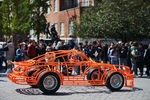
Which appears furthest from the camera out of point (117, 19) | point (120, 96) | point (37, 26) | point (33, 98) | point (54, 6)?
point (54, 6)

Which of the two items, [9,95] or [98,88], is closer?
[9,95]

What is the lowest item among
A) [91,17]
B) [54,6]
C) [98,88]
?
[98,88]

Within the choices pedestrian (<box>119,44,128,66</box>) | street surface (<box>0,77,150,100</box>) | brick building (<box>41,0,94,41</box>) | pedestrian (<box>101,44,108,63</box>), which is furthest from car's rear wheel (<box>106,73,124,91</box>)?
brick building (<box>41,0,94,41</box>)

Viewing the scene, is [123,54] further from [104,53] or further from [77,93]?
[77,93]

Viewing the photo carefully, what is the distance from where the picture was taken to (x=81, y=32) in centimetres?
2705

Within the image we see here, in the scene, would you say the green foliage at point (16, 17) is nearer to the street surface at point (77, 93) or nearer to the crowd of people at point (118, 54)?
the crowd of people at point (118, 54)

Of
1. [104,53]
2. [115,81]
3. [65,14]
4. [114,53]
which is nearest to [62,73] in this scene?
[115,81]

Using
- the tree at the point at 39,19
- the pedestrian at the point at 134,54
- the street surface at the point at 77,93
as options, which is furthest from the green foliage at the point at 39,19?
the street surface at the point at 77,93

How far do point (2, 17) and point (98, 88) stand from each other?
2351 cm

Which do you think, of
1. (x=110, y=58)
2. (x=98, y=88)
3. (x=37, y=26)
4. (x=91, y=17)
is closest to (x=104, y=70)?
(x=98, y=88)

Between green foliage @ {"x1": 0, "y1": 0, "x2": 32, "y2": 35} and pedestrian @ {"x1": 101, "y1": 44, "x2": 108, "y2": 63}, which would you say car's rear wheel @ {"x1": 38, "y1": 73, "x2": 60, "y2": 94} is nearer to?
pedestrian @ {"x1": 101, "y1": 44, "x2": 108, "y2": 63}

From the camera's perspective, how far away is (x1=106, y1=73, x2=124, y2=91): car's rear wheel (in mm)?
10695

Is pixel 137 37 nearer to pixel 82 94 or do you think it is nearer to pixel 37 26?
pixel 37 26

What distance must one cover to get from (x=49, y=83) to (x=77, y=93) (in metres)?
1.00
